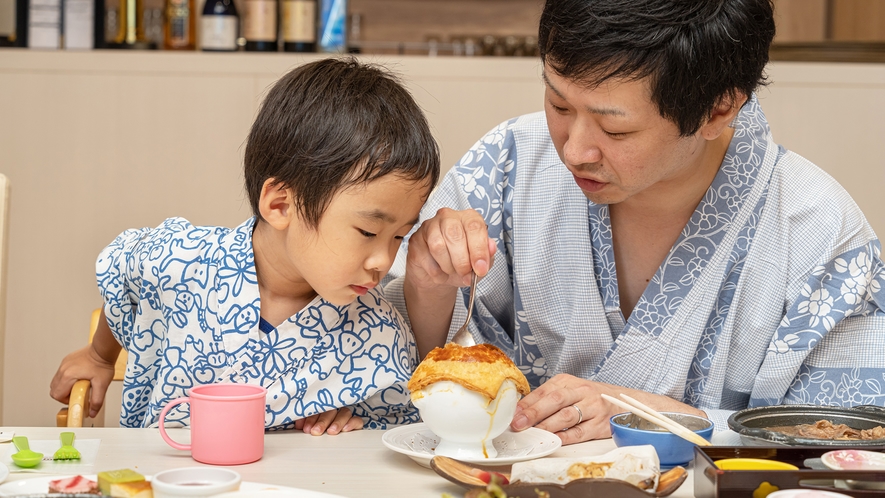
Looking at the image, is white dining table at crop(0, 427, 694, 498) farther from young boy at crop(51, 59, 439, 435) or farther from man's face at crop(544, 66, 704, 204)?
man's face at crop(544, 66, 704, 204)

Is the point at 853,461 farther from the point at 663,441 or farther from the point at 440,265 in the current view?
the point at 440,265

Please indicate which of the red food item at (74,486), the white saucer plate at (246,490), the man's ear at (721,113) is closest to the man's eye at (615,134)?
the man's ear at (721,113)

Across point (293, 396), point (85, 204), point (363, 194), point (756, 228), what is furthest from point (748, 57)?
point (85, 204)

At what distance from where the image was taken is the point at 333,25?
8.08 ft

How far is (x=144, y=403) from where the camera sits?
1303mm

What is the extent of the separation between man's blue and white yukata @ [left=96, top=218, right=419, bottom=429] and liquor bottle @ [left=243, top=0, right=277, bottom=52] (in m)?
1.30

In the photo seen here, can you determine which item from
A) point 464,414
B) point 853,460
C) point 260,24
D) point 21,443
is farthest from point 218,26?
point 853,460

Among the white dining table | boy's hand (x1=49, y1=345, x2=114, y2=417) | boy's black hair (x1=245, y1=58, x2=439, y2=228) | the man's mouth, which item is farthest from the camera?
boy's hand (x1=49, y1=345, x2=114, y2=417)

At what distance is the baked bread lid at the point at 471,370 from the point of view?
3.05 feet

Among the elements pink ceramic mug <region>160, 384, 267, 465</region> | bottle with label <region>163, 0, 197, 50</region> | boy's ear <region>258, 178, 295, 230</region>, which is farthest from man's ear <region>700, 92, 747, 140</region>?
bottle with label <region>163, 0, 197, 50</region>

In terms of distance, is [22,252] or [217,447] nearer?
[217,447]

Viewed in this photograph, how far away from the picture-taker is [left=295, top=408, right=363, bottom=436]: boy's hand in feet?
3.71

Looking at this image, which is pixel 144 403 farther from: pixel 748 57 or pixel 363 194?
pixel 748 57

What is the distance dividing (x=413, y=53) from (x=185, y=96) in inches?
28.1
